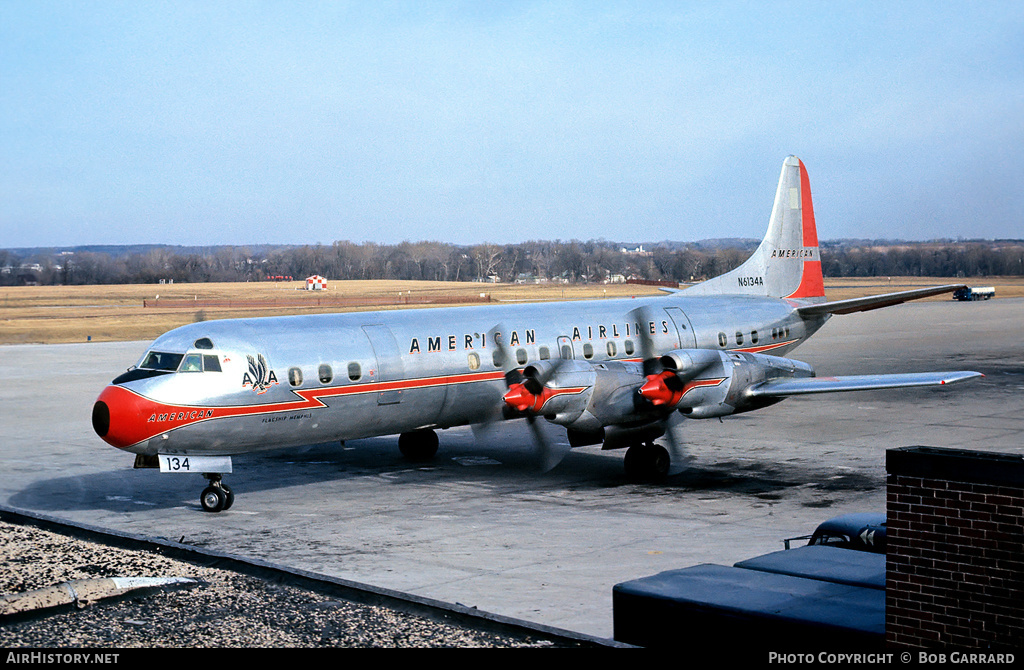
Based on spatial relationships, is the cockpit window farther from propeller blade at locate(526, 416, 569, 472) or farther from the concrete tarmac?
propeller blade at locate(526, 416, 569, 472)

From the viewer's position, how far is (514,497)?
68.2 feet

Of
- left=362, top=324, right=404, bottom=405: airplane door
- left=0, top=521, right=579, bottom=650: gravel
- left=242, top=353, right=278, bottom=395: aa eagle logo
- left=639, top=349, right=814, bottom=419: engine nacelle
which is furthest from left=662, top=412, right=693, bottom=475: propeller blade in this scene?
left=0, top=521, right=579, bottom=650: gravel

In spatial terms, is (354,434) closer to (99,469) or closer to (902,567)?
(99,469)

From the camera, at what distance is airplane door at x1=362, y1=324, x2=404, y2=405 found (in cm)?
2106

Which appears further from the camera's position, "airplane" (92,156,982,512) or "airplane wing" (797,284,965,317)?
"airplane wing" (797,284,965,317)

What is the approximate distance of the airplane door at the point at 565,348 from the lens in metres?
23.5

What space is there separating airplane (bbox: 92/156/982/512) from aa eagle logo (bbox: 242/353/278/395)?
22mm

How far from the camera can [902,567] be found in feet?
32.0

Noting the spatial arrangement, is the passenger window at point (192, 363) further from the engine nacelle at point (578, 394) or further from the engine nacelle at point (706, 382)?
the engine nacelle at point (706, 382)

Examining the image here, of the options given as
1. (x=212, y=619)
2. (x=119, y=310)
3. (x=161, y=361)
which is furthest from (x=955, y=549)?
(x=119, y=310)

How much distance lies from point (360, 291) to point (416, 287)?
11.1 meters

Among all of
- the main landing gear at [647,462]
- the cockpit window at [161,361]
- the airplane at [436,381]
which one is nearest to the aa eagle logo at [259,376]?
the airplane at [436,381]

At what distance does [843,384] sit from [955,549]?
1337cm

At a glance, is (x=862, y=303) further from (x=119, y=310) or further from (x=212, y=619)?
(x=119, y=310)
